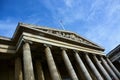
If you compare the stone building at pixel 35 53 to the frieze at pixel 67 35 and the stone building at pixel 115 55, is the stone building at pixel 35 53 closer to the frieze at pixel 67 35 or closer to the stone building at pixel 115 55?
the frieze at pixel 67 35

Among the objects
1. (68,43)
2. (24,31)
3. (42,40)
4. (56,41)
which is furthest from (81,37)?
(24,31)

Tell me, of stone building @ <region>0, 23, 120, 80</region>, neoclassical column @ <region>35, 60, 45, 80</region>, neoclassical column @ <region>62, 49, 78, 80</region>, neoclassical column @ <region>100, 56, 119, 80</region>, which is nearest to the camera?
stone building @ <region>0, 23, 120, 80</region>

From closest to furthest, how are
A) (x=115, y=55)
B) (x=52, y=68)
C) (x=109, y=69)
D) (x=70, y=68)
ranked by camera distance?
(x=52, y=68), (x=70, y=68), (x=109, y=69), (x=115, y=55)

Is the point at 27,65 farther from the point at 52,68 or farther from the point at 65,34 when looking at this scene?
the point at 65,34

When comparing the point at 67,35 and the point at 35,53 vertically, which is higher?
the point at 67,35

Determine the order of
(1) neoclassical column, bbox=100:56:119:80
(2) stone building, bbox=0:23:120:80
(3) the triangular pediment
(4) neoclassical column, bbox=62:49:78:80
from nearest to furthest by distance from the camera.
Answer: (2) stone building, bbox=0:23:120:80
(4) neoclassical column, bbox=62:49:78:80
(3) the triangular pediment
(1) neoclassical column, bbox=100:56:119:80

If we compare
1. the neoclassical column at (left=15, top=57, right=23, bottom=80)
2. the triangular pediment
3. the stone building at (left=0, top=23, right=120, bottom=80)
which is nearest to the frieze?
the triangular pediment

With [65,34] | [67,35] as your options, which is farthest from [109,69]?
[65,34]

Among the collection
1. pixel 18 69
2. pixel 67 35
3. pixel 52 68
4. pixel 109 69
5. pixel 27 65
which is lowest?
pixel 27 65

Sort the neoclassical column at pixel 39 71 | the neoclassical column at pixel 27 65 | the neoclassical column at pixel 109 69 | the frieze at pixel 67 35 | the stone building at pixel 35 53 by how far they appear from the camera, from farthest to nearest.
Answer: the neoclassical column at pixel 109 69 → the frieze at pixel 67 35 → the neoclassical column at pixel 39 71 → the stone building at pixel 35 53 → the neoclassical column at pixel 27 65

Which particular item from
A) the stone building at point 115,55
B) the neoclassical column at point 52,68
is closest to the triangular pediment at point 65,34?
→ the neoclassical column at point 52,68

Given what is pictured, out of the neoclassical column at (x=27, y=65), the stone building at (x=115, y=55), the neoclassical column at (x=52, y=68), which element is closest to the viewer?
the neoclassical column at (x=27, y=65)

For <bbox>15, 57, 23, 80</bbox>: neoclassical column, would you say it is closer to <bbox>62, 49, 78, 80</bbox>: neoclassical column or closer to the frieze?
the frieze

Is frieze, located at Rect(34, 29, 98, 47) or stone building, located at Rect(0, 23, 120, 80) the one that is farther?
frieze, located at Rect(34, 29, 98, 47)
